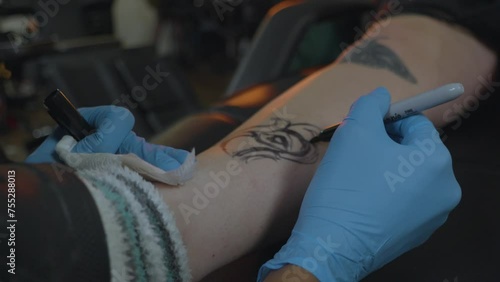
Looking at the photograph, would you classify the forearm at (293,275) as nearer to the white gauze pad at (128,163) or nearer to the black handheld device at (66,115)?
the white gauze pad at (128,163)

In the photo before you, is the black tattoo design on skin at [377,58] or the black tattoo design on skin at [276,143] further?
the black tattoo design on skin at [377,58]

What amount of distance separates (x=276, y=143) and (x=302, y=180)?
75 millimetres

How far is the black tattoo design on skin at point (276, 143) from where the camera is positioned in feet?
2.68

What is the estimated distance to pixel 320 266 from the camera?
60 centimetres

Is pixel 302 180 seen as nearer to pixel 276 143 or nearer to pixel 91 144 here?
pixel 276 143

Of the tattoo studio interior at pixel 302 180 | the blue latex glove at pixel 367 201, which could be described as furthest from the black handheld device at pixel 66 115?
the blue latex glove at pixel 367 201

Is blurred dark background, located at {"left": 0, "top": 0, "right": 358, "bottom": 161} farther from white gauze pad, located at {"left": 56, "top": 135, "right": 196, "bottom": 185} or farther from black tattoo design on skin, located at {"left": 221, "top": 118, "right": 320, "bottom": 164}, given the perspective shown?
white gauze pad, located at {"left": 56, "top": 135, "right": 196, "bottom": 185}

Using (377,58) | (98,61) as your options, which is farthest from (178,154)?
(98,61)

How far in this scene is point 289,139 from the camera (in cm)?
84

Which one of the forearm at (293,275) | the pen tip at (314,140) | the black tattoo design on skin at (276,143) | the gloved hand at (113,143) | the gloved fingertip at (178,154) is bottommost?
the forearm at (293,275)

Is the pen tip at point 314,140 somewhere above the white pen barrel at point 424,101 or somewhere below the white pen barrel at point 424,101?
below

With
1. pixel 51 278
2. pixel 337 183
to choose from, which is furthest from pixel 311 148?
pixel 51 278

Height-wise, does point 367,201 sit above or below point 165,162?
below

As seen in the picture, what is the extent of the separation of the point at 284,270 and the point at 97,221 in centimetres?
22
